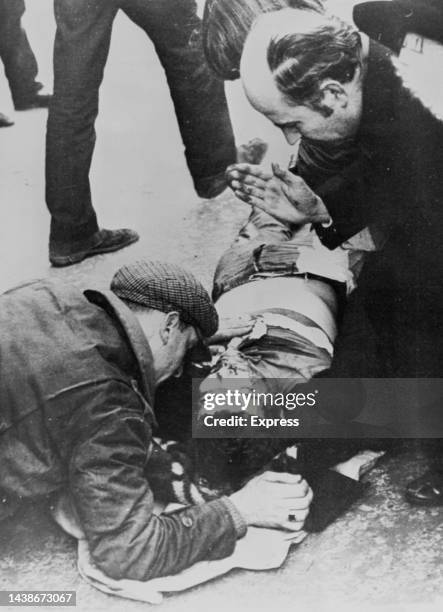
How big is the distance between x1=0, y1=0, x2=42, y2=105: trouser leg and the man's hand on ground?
1.69m

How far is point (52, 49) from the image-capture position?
306cm

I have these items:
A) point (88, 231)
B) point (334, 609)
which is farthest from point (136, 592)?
point (88, 231)

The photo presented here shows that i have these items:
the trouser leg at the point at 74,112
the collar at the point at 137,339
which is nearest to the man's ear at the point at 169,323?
the collar at the point at 137,339

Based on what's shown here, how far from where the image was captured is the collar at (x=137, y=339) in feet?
9.14

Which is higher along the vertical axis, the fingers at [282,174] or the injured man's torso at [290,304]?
the fingers at [282,174]

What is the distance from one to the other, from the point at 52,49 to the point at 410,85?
4.43 ft

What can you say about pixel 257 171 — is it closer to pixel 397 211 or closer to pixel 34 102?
pixel 397 211

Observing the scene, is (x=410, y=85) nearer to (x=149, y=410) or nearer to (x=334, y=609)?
(x=149, y=410)

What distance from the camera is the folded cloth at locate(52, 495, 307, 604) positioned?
9.42 ft

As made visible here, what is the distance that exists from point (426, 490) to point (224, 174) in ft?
4.64

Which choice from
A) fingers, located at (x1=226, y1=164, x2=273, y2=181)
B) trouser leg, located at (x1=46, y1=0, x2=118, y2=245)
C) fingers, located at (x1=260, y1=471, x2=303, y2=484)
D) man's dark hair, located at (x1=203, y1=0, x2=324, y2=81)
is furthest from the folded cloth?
man's dark hair, located at (x1=203, y1=0, x2=324, y2=81)

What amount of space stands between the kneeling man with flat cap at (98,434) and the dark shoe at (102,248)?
21 centimetres

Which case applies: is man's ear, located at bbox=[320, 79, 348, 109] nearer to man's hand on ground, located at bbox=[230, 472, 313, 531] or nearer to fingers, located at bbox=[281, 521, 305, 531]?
man's hand on ground, located at bbox=[230, 472, 313, 531]

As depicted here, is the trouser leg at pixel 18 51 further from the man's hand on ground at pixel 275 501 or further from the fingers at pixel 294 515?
the fingers at pixel 294 515
